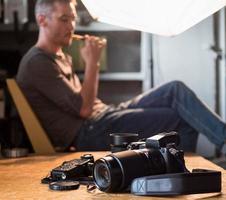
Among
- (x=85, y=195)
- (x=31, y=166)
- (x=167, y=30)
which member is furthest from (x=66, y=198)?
(x=167, y=30)

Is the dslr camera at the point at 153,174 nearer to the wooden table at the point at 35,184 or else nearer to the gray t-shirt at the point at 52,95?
the wooden table at the point at 35,184

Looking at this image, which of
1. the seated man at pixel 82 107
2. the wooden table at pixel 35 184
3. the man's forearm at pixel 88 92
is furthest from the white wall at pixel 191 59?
the wooden table at pixel 35 184

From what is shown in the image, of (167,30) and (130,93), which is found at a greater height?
(167,30)

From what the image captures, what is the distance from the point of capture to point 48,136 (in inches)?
82.4

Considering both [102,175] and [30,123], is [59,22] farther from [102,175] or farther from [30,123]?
[102,175]

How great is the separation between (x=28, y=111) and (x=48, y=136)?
0.16 metres

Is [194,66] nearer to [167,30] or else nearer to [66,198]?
[167,30]

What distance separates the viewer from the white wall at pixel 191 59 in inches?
108

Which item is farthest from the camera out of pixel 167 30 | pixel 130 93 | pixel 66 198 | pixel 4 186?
pixel 130 93

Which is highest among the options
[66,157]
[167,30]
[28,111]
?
[167,30]

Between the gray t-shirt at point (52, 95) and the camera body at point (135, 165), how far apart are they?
3.71ft

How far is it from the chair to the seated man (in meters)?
0.08

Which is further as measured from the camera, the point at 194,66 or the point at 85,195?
the point at 194,66

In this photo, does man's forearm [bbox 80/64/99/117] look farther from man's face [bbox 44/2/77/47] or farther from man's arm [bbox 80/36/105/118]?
man's face [bbox 44/2/77/47]
